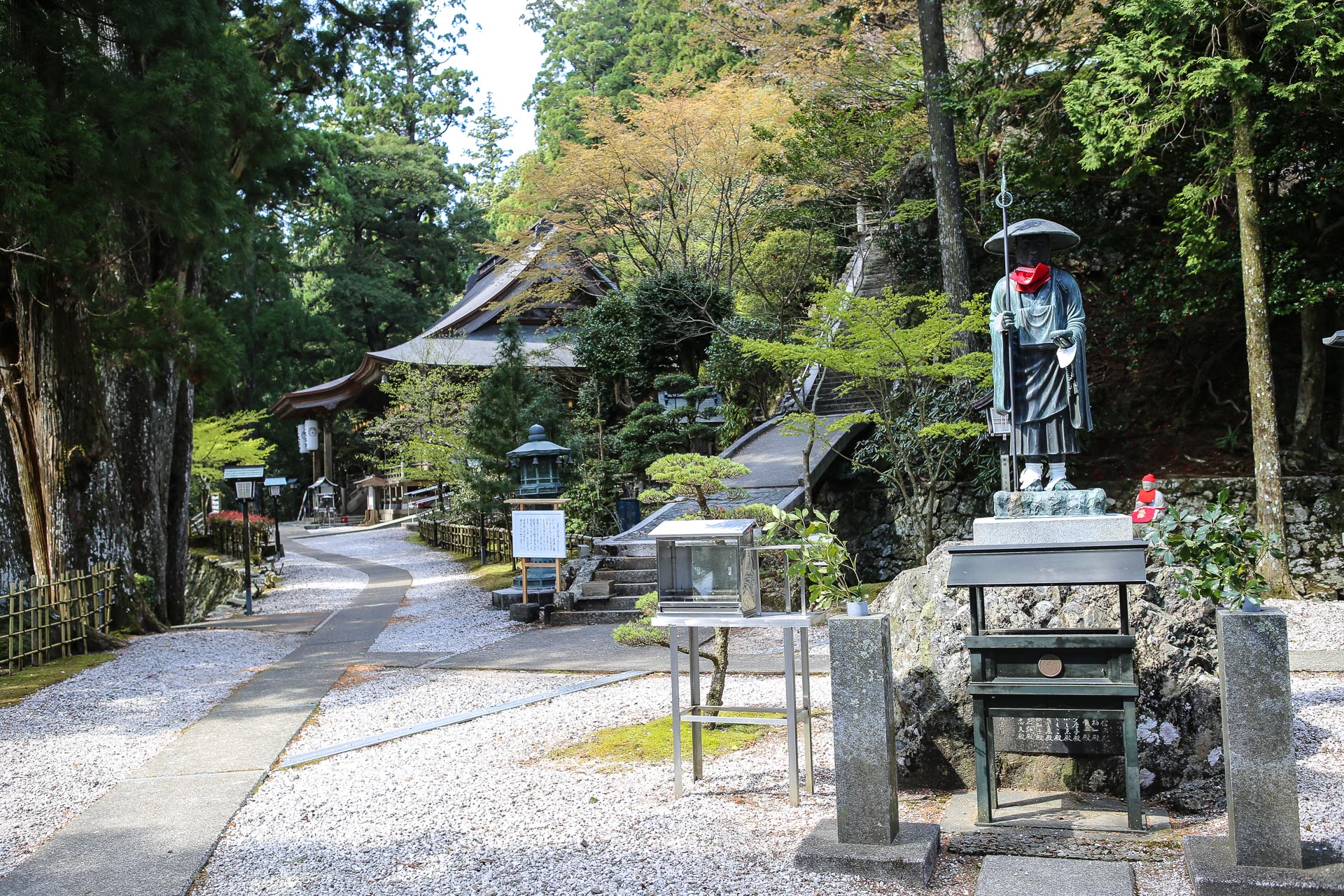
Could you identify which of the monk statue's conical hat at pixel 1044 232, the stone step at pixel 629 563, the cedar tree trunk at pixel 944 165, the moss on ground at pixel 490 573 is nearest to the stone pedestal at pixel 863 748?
the monk statue's conical hat at pixel 1044 232

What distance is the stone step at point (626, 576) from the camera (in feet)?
43.3

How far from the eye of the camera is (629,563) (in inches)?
535

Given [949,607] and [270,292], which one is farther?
[270,292]

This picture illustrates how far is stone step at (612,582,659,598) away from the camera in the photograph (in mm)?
12852

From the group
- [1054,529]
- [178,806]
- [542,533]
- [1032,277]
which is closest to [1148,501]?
[1032,277]

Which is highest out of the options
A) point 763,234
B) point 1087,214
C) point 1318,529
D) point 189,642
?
point 763,234

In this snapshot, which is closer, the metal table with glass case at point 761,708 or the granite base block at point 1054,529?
the metal table with glass case at point 761,708

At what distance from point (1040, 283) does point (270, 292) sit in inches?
1412

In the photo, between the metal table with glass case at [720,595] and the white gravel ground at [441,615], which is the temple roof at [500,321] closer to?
the white gravel ground at [441,615]

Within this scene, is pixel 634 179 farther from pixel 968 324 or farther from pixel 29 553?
pixel 29 553

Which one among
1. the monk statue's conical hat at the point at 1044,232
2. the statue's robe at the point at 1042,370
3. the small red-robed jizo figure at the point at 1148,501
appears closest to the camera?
the monk statue's conical hat at the point at 1044,232

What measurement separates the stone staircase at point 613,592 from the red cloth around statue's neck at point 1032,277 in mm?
7445

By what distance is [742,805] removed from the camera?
493 cm

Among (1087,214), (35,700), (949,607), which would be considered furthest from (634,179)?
(949,607)
